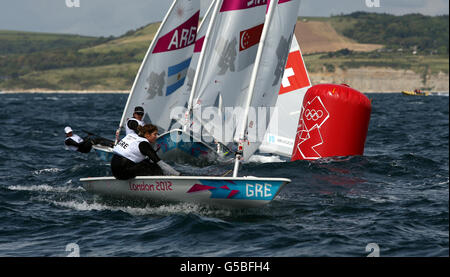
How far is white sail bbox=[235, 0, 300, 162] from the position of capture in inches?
445

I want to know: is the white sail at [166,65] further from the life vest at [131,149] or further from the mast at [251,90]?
the mast at [251,90]

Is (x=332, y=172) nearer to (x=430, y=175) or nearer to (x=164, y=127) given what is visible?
(x=430, y=175)

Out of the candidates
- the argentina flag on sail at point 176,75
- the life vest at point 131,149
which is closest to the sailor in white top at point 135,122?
the life vest at point 131,149

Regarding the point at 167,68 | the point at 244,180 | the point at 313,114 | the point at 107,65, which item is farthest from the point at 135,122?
the point at 107,65

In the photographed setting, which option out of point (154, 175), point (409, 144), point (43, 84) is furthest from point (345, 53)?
point (154, 175)

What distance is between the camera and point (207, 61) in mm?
13305

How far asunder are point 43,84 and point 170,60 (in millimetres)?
160121

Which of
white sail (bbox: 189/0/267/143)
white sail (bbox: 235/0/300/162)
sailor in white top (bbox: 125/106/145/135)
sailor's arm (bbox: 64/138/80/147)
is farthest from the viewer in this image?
sailor's arm (bbox: 64/138/80/147)

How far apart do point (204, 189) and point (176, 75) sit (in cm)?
818

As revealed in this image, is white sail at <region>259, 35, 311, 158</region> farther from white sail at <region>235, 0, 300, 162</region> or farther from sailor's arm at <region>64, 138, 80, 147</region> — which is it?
sailor's arm at <region>64, 138, 80, 147</region>

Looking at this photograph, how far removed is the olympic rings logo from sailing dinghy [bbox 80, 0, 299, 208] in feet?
7.56

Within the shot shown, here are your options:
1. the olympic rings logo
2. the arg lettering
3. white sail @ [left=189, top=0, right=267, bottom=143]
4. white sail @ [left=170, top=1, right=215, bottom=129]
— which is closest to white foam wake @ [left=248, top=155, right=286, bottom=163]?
the olympic rings logo

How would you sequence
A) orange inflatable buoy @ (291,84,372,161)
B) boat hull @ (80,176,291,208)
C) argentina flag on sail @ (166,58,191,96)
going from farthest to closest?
argentina flag on sail @ (166,58,191,96), orange inflatable buoy @ (291,84,372,161), boat hull @ (80,176,291,208)

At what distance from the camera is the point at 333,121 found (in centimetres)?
1432
